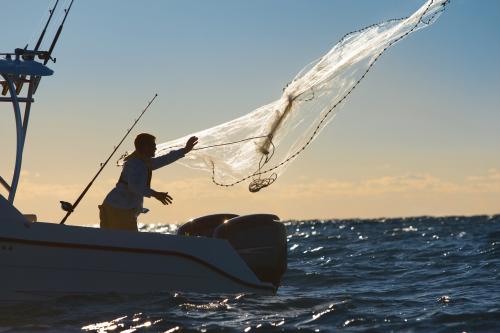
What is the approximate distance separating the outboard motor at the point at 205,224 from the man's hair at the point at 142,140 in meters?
2.33

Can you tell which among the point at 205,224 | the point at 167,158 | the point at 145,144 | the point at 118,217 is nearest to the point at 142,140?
the point at 145,144

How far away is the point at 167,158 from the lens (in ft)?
37.6

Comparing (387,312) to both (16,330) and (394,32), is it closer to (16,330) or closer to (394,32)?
(394,32)

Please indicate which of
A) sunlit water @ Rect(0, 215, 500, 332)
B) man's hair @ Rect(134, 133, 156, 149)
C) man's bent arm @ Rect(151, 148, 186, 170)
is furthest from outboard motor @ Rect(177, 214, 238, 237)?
man's hair @ Rect(134, 133, 156, 149)

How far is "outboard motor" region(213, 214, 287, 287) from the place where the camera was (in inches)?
468

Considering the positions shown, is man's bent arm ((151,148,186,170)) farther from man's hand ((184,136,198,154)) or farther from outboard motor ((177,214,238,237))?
outboard motor ((177,214,238,237))

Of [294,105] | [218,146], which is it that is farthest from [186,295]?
[294,105]

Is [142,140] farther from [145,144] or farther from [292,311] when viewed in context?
[292,311]

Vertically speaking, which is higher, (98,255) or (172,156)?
(172,156)

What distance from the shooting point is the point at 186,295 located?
36.4 ft

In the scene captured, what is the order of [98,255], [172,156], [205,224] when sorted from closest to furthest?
[98,255]
[172,156]
[205,224]

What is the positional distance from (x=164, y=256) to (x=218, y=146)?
201cm

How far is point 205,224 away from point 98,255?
2.88 meters

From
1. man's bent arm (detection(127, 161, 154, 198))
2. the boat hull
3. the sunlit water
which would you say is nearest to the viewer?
A: the sunlit water
